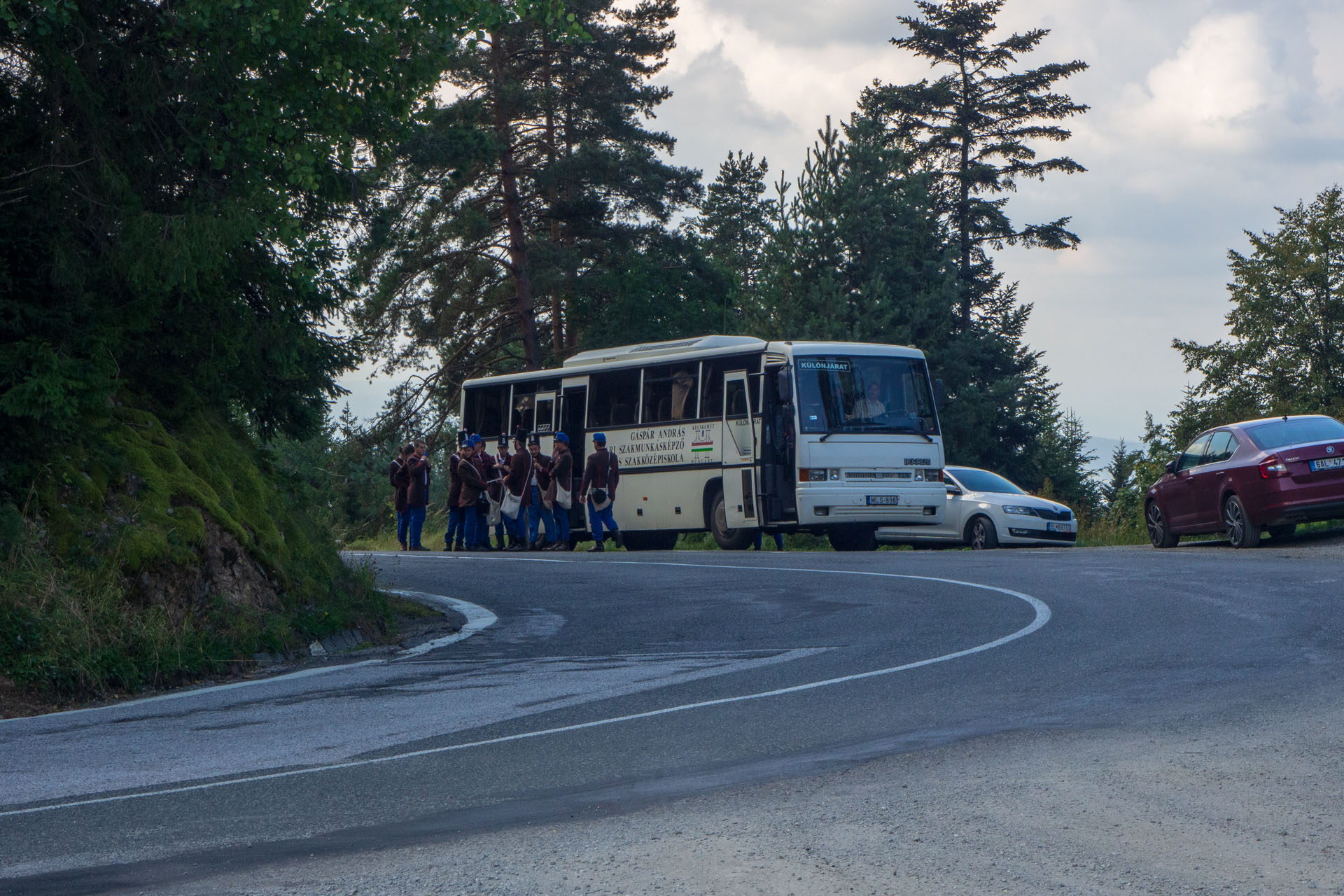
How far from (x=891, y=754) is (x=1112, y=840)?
5.37 ft

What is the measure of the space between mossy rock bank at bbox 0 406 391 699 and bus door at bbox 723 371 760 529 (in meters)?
10.5

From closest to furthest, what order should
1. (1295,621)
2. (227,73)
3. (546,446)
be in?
→ (1295,621) → (227,73) → (546,446)

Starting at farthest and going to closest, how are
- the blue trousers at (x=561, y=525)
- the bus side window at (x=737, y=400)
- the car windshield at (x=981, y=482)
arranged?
the car windshield at (x=981, y=482), the blue trousers at (x=561, y=525), the bus side window at (x=737, y=400)

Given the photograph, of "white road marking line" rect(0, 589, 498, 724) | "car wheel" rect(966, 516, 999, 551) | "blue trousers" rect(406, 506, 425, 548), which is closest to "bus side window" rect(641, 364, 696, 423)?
"blue trousers" rect(406, 506, 425, 548)

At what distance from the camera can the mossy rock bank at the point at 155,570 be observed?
10.0 metres

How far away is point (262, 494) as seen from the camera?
1352 centimetres

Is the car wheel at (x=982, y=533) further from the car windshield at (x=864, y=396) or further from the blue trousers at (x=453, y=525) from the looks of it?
the blue trousers at (x=453, y=525)

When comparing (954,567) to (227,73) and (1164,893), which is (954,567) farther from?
(1164,893)

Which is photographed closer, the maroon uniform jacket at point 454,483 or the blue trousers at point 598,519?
the blue trousers at point 598,519

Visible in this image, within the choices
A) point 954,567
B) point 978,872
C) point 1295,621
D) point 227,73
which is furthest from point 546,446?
point 978,872

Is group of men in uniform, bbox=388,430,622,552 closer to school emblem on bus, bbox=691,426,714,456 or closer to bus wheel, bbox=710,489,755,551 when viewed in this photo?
school emblem on bus, bbox=691,426,714,456

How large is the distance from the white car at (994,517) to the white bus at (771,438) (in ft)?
8.51

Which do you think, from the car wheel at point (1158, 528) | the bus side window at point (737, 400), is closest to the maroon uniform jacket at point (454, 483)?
the bus side window at point (737, 400)

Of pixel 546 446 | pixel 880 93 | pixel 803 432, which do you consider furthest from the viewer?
pixel 880 93
